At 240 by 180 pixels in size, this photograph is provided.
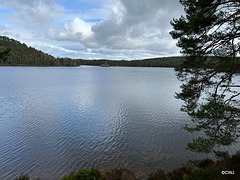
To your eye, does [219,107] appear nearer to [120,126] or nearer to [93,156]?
[93,156]

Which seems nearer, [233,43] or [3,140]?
[233,43]

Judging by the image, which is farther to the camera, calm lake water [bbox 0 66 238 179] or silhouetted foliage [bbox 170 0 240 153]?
calm lake water [bbox 0 66 238 179]

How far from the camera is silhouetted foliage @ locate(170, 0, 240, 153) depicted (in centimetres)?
570

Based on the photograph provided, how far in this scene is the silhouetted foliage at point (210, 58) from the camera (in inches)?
224

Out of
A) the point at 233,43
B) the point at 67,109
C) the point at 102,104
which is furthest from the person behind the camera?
the point at 102,104

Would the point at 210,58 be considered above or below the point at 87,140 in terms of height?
above

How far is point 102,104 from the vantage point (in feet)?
61.4

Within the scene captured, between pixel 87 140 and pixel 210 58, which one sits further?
pixel 87 140

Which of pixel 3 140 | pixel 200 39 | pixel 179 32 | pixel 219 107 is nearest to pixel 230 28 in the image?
pixel 200 39

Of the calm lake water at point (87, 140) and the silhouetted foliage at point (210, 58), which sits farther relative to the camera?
the calm lake water at point (87, 140)

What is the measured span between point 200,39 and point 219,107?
2.87m

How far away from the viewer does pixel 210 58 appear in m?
7.00

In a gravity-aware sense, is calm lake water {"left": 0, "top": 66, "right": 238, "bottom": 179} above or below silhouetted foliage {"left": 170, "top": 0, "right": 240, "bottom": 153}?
below

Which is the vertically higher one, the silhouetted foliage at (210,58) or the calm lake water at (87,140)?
the silhouetted foliage at (210,58)
